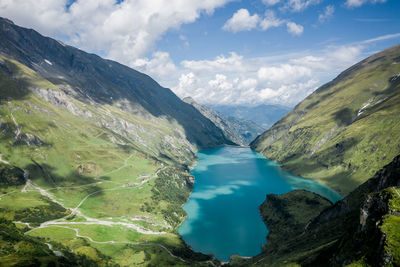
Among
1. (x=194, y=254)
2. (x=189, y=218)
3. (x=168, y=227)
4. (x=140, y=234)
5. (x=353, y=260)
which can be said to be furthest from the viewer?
(x=189, y=218)

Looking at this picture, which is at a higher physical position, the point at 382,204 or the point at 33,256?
the point at 33,256

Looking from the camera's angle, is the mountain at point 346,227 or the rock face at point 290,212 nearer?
the mountain at point 346,227

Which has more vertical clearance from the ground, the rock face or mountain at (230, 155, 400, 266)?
the rock face

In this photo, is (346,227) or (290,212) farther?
(290,212)

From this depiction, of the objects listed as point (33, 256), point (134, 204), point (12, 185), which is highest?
point (12, 185)

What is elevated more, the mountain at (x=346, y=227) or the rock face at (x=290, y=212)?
the rock face at (x=290, y=212)

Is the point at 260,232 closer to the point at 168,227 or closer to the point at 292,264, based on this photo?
the point at 168,227

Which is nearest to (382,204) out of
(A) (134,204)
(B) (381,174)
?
(B) (381,174)

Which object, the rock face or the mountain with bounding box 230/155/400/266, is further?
the rock face
